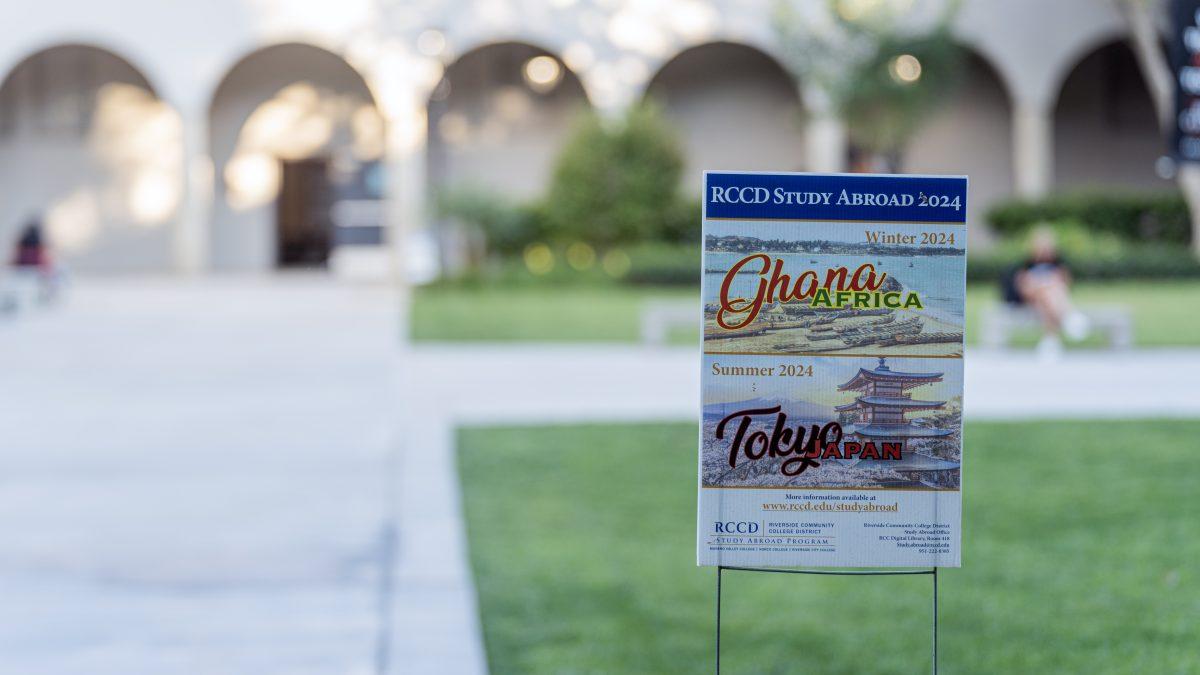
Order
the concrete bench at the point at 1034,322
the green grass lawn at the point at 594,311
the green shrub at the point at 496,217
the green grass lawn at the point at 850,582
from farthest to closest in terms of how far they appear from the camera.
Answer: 1. the green shrub at the point at 496,217
2. the green grass lawn at the point at 594,311
3. the concrete bench at the point at 1034,322
4. the green grass lawn at the point at 850,582

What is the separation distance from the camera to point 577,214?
25703mm

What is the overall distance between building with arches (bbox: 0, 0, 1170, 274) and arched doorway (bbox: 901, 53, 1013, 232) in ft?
0.14

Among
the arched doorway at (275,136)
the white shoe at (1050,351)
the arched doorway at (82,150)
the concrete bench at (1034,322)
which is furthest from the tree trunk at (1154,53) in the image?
the arched doorway at (82,150)

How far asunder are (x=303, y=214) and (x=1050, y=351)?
A: 21285 millimetres

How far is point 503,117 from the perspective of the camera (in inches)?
1198

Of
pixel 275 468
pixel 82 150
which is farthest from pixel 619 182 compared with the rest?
pixel 275 468

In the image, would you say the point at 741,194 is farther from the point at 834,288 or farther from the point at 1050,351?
the point at 1050,351

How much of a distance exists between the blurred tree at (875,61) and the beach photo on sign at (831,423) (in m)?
23.3

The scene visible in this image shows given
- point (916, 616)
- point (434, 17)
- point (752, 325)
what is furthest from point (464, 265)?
point (752, 325)

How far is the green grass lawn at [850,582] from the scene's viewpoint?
4.92 meters

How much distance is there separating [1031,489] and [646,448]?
2332 mm

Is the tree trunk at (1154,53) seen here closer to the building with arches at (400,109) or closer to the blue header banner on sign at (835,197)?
the building with arches at (400,109)

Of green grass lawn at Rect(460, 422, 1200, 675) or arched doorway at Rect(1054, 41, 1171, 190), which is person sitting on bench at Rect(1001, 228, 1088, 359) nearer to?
green grass lawn at Rect(460, 422, 1200, 675)

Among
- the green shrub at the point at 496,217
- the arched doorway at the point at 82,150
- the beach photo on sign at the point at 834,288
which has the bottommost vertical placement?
the beach photo on sign at the point at 834,288
